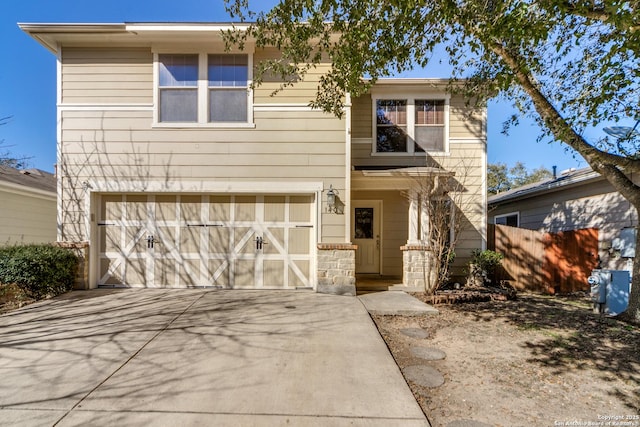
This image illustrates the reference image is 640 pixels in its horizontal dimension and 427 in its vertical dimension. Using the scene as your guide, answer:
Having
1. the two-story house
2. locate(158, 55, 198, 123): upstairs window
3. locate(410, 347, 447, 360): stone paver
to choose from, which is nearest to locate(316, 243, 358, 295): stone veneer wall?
the two-story house

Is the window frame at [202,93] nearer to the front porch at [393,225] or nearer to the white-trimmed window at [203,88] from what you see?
the white-trimmed window at [203,88]

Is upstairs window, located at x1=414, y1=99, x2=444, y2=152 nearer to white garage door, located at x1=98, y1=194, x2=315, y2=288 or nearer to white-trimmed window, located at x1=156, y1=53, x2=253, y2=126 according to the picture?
white garage door, located at x1=98, y1=194, x2=315, y2=288

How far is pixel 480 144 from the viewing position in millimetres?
8242

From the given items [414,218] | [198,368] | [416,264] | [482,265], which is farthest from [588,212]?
[198,368]

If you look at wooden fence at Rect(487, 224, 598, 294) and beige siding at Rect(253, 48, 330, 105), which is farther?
wooden fence at Rect(487, 224, 598, 294)

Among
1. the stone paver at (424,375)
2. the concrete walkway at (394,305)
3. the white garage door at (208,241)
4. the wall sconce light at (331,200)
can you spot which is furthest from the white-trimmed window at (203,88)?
the stone paver at (424,375)

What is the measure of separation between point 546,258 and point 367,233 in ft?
15.7

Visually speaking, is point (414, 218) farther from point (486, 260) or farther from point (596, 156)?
point (596, 156)

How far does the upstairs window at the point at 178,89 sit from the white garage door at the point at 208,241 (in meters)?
1.83

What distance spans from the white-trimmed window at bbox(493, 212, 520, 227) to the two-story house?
20.8 ft

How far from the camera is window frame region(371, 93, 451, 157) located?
8328 mm

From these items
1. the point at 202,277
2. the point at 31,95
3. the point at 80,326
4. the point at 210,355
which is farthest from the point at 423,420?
the point at 31,95

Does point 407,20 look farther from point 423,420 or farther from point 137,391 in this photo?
point 137,391

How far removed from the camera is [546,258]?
806 cm
